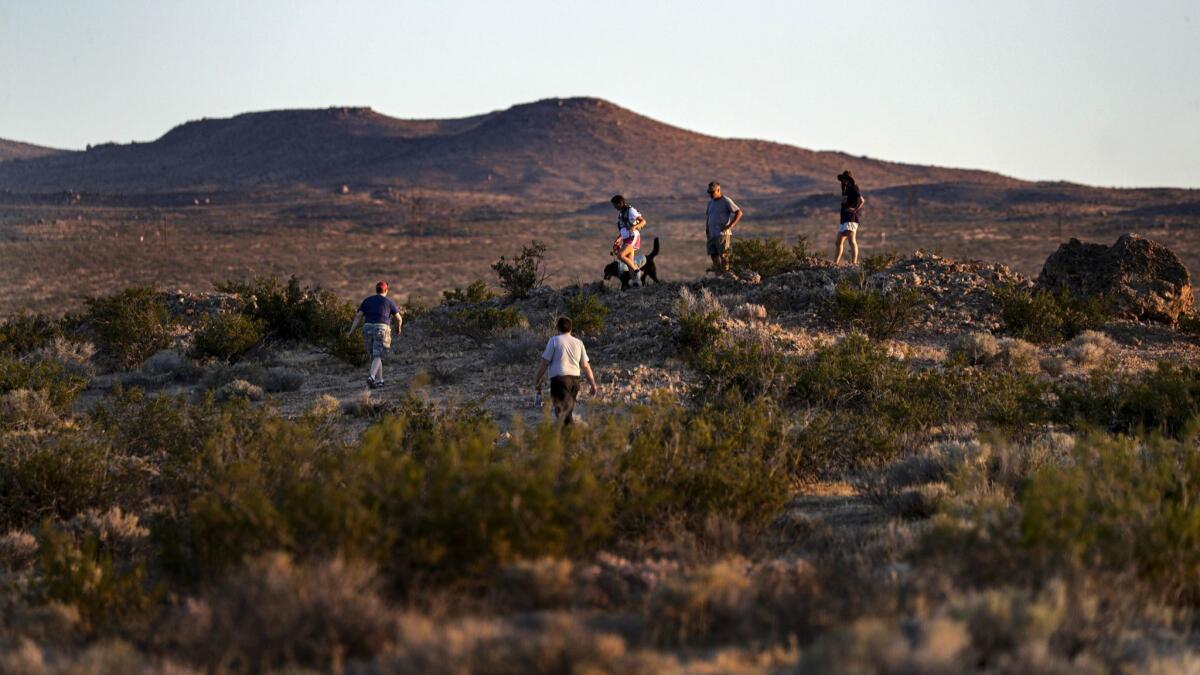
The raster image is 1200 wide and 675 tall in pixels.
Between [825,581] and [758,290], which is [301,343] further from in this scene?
[825,581]

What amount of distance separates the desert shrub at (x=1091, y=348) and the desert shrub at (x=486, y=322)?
8.69 meters

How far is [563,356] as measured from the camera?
9.55 m

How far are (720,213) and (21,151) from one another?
20005 cm

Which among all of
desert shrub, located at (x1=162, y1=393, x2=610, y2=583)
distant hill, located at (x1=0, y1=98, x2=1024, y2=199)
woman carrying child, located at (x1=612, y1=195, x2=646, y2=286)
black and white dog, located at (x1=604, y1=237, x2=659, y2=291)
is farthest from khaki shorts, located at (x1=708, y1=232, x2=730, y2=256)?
distant hill, located at (x1=0, y1=98, x2=1024, y2=199)

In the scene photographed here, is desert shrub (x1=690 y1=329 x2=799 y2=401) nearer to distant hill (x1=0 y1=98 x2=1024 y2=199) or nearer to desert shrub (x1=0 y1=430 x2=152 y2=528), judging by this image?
desert shrub (x1=0 y1=430 x2=152 y2=528)

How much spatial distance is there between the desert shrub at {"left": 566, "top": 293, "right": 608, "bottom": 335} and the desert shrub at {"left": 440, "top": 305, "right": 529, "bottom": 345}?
162 cm

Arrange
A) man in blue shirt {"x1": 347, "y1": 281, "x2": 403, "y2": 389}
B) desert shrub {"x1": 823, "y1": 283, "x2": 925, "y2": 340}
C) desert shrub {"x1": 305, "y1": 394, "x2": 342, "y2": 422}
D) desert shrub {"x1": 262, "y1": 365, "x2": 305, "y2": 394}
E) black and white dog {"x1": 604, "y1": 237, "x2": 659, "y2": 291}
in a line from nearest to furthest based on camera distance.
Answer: desert shrub {"x1": 305, "y1": 394, "x2": 342, "y2": 422}, man in blue shirt {"x1": 347, "y1": 281, "x2": 403, "y2": 389}, desert shrub {"x1": 262, "y1": 365, "x2": 305, "y2": 394}, desert shrub {"x1": 823, "y1": 283, "x2": 925, "y2": 340}, black and white dog {"x1": 604, "y1": 237, "x2": 659, "y2": 291}

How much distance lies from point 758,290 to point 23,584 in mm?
13162

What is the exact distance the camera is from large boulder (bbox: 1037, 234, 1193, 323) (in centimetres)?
1788

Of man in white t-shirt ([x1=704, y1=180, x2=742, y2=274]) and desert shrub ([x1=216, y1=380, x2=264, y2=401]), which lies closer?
desert shrub ([x1=216, y1=380, x2=264, y2=401])

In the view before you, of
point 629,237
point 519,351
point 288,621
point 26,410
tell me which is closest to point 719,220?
point 629,237

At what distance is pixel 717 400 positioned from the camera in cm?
1063

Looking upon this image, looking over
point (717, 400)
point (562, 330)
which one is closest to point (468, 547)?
point (562, 330)

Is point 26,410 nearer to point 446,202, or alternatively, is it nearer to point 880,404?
point 880,404
